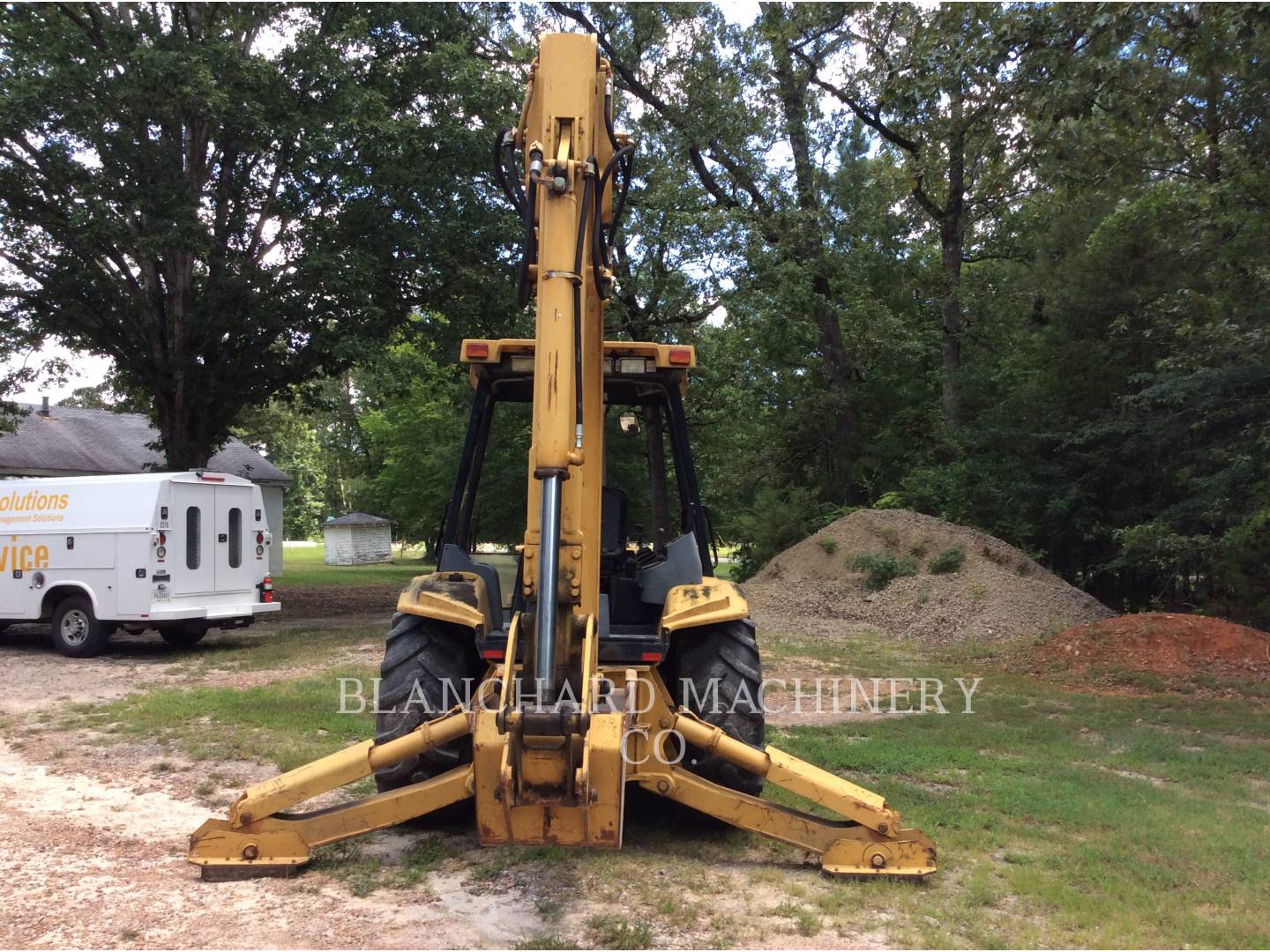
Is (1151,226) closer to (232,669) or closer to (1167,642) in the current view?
(1167,642)

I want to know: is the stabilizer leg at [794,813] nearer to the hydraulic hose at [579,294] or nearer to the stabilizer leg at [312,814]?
the stabilizer leg at [312,814]

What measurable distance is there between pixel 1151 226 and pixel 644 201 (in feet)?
31.7

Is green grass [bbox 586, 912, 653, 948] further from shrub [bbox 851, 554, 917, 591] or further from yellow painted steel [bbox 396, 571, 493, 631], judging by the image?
shrub [bbox 851, 554, 917, 591]

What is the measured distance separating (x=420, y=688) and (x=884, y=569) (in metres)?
14.7

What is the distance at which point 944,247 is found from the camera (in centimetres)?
2469

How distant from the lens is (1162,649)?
41.3ft

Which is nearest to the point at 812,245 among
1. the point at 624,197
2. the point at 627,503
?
the point at 627,503

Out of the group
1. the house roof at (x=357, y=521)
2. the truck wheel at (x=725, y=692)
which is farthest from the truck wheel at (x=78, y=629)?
the house roof at (x=357, y=521)

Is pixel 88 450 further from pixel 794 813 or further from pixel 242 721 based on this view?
pixel 794 813

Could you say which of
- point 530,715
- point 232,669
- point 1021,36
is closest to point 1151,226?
point 1021,36

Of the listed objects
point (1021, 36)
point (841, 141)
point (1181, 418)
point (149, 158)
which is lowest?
point (1181, 418)

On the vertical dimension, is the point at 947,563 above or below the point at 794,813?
above

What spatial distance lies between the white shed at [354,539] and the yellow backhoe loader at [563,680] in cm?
3769

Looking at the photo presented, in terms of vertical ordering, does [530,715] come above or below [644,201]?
below
